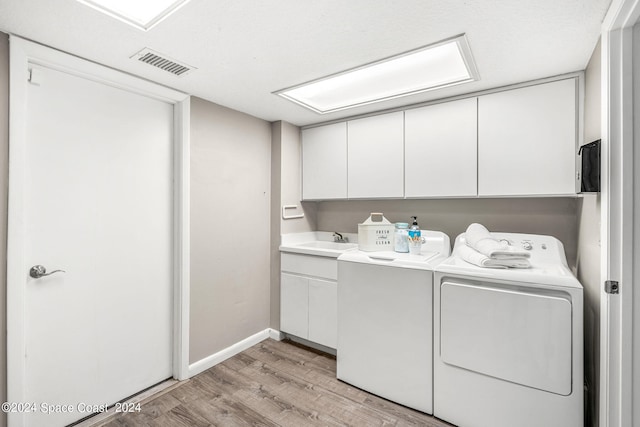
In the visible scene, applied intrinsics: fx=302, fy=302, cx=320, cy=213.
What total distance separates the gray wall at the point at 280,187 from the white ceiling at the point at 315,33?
998 millimetres

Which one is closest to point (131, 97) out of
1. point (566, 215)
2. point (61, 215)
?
point (61, 215)

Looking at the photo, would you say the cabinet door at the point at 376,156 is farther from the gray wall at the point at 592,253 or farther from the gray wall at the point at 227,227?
the gray wall at the point at 592,253

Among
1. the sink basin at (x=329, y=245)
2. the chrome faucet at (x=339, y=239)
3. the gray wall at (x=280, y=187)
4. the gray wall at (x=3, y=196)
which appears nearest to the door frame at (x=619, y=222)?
the sink basin at (x=329, y=245)

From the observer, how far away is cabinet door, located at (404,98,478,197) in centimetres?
223

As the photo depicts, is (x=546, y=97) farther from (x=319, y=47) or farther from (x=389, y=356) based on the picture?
(x=389, y=356)

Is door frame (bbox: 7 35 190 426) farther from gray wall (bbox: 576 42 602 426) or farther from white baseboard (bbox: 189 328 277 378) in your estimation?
gray wall (bbox: 576 42 602 426)

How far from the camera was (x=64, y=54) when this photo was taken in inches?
65.9

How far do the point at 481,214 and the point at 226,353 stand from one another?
2408 millimetres

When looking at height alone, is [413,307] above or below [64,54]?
below

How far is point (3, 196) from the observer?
1515mm

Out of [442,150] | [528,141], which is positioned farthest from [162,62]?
[528,141]

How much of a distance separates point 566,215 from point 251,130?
2589 millimetres

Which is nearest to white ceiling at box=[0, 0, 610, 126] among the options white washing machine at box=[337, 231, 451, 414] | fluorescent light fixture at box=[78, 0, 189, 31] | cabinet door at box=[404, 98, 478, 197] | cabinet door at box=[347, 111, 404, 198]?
fluorescent light fixture at box=[78, 0, 189, 31]

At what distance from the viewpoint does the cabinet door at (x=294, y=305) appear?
2.76m
